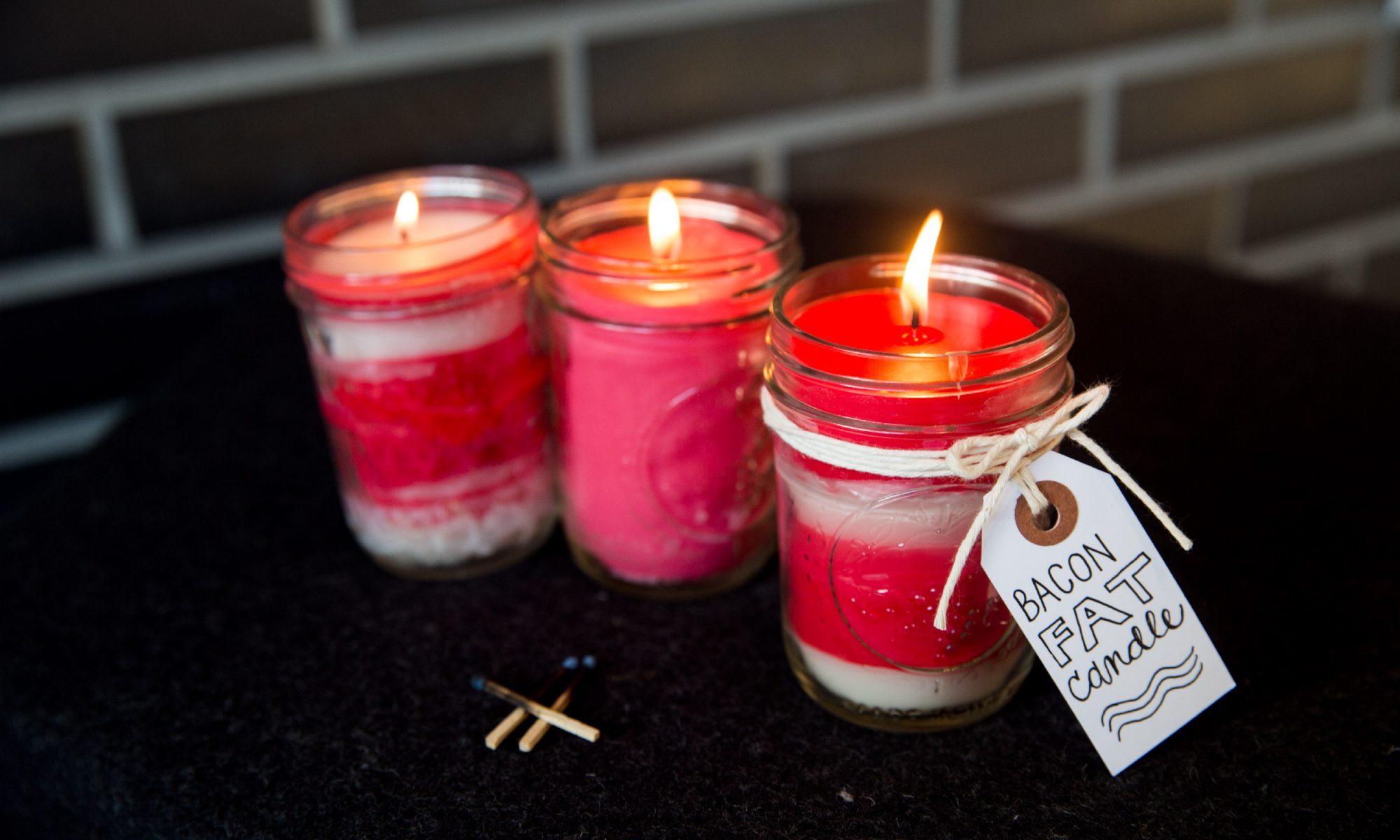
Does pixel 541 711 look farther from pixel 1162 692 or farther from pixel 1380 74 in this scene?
pixel 1380 74

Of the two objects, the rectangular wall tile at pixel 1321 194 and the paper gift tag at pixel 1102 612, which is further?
the rectangular wall tile at pixel 1321 194

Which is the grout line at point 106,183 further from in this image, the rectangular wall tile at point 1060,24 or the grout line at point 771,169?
the rectangular wall tile at point 1060,24

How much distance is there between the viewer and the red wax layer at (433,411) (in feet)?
2.04

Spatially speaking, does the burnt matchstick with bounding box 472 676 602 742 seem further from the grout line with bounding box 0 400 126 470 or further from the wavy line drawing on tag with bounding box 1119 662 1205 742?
the grout line with bounding box 0 400 126 470

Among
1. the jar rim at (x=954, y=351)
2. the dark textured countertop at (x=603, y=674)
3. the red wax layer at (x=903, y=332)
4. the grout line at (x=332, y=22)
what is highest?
the grout line at (x=332, y=22)

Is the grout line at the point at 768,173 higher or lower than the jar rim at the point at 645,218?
lower

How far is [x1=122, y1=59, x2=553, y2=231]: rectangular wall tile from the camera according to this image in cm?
100

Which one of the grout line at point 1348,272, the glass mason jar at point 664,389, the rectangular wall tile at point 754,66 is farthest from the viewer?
the grout line at point 1348,272

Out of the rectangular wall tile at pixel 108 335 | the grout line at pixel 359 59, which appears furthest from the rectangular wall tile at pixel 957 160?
the rectangular wall tile at pixel 108 335

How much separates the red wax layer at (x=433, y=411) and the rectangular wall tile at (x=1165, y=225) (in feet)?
3.35

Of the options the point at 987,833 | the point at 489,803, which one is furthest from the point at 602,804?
the point at 987,833

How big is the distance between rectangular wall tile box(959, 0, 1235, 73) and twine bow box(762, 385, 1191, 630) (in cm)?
92

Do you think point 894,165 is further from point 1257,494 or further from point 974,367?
point 974,367

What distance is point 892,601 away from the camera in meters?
0.51
